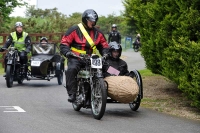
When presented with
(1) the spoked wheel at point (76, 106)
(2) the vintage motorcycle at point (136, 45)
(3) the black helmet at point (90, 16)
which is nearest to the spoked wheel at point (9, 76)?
(1) the spoked wheel at point (76, 106)

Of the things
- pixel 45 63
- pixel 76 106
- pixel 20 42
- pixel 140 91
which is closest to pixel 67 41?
pixel 76 106

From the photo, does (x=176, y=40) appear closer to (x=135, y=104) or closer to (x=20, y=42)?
(x=135, y=104)

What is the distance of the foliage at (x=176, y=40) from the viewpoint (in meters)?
12.9

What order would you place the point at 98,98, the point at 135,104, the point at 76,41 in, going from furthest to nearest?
1. the point at 135,104
2. the point at 76,41
3. the point at 98,98

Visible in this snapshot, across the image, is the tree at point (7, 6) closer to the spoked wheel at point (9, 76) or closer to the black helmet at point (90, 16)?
the spoked wheel at point (9, 76)

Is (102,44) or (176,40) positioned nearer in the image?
(102,44)

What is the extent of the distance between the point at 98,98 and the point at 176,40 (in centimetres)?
246

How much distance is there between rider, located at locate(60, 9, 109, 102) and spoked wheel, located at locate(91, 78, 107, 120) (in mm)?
669

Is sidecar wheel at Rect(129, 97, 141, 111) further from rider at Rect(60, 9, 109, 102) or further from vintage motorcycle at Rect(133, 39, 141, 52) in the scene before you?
vintage motorcycle at Rect(133, 39, 141, 52)

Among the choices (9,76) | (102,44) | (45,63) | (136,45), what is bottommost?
(136,45)

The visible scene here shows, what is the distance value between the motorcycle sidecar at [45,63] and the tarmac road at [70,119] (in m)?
3.67

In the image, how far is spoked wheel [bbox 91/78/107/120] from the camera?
12.1 m

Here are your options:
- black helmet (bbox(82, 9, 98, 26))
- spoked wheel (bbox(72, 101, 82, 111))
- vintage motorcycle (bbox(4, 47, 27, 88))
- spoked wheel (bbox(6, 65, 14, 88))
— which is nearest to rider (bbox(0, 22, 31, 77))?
vintage motorcycle (bbox(4, 47, 27, 88))

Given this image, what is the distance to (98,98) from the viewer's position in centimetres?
1255
